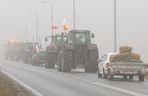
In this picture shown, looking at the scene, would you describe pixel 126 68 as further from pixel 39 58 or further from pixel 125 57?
pixel 39 58

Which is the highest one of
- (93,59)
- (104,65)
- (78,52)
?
(78,52)

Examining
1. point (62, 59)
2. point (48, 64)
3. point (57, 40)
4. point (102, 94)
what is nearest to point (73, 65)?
point (62, 59)

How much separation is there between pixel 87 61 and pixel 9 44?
4774cm

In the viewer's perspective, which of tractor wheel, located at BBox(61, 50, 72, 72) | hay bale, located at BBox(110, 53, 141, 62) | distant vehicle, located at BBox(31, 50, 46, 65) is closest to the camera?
hay bale, located at BBox(110, 53, 141, 62)

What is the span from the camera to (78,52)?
154ft

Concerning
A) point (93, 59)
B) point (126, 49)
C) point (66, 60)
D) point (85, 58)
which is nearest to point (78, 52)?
point (85, 58)

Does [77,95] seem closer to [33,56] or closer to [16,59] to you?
[33,56]

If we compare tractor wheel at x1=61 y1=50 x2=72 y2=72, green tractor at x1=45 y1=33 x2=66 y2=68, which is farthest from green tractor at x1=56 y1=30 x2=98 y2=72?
green tractor at x1=45 y1=33 x2=66 y2=68

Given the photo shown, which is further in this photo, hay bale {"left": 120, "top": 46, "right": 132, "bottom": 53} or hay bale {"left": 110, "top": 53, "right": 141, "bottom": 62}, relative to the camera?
hay bale {"left": 120, "top": 46, "right": 132, "bottom": 53}

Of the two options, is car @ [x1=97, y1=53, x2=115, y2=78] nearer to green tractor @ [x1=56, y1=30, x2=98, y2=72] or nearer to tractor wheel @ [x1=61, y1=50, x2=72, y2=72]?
tractor wheel @ [x1=61, y1=50, x2=72, y2=72]

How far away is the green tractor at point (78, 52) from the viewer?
4618 cm

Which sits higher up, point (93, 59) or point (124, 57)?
point (124, 57)

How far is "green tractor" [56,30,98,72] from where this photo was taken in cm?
4618

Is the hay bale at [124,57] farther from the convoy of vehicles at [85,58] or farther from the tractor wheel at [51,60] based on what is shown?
the tractor wheel at [51,60]
